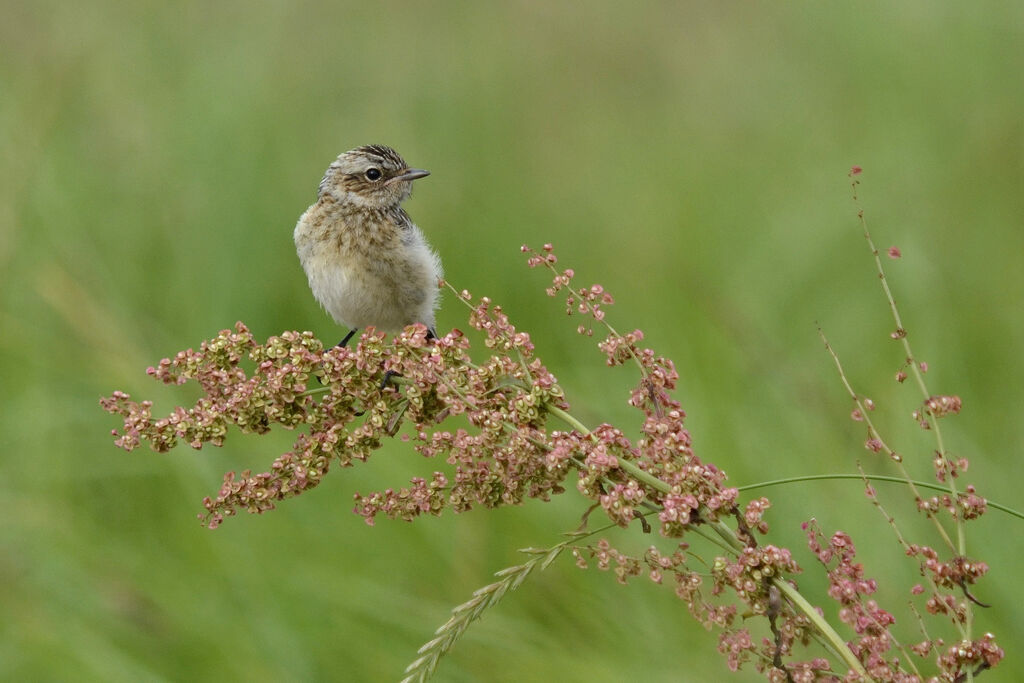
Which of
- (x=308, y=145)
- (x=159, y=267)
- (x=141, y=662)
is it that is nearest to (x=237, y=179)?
(x=159, y=267)

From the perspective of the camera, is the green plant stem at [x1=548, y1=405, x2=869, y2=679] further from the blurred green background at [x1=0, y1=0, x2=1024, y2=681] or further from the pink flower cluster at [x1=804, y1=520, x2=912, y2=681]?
the blurred green background at [x1=0, y1=0, x2=1024, y2=681]

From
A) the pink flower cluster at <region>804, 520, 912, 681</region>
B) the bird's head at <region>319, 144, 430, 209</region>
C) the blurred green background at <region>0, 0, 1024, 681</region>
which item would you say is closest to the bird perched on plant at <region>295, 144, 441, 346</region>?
the bird's head at <region>319, 144, 430, 209</region>

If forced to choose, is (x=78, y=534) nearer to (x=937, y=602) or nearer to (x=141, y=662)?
(x=141, y=662)

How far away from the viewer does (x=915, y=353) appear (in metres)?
5.36

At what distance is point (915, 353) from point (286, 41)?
19.3 feet

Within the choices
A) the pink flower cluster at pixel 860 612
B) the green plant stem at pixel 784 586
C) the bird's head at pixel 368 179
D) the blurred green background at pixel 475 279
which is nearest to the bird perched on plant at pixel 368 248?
the bird's head at pixel 368 179

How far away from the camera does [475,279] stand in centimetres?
641

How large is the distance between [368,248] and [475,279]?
1.98 meters

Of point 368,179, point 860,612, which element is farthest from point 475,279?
point 860,612

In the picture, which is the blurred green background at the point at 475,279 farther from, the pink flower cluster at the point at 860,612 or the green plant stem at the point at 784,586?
the green plant stem at the point at 784,586

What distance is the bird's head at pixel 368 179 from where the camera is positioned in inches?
182

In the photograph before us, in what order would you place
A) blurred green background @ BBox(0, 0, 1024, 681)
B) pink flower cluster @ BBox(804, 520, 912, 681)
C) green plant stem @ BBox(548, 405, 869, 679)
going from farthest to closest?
1. blurred green background @ BBox(0, 0, 1024, 681)
2. pink flower cluster @ BBox(804, 520, 912, 681)
3. green plant stem @ BBox(548, 405, 869, 679)

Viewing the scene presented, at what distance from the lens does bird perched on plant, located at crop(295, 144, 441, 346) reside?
438cm

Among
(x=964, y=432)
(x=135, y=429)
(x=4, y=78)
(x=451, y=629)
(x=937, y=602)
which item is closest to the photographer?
(x=451, y=629)
